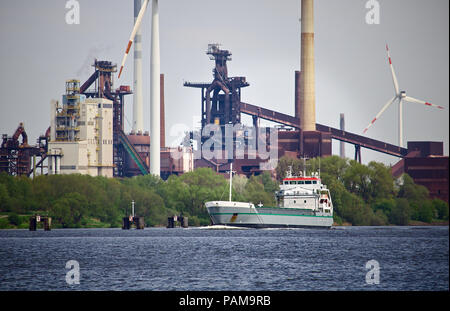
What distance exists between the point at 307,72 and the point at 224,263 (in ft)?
394

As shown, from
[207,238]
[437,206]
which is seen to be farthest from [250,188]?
[207,238]

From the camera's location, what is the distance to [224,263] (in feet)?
245

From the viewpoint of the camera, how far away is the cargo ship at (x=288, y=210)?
139 metres

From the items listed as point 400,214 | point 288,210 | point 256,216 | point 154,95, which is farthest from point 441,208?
point 154,95

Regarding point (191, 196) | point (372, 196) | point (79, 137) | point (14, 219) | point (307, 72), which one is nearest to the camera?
point (14, 219)

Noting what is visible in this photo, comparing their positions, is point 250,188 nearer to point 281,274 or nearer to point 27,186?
point 27,186

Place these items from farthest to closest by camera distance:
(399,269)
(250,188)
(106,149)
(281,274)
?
1. (106,149)
2. (250,188)
3. (399,269)
4. (281,274)

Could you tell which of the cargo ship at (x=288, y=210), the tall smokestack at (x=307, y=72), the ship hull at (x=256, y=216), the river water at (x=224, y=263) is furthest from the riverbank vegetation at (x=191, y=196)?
the river water at (x=224, y=263)

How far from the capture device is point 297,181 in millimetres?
149875

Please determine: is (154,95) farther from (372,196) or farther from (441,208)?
(441,208)

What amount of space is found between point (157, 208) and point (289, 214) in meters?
25.1

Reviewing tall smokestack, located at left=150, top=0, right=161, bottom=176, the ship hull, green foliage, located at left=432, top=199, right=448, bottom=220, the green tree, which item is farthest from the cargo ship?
tall smokestack, located at left=150, top=0, right=161, bottom=176

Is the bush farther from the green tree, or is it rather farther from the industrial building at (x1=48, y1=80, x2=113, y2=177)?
the green tree

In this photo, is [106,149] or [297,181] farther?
[106,149]
